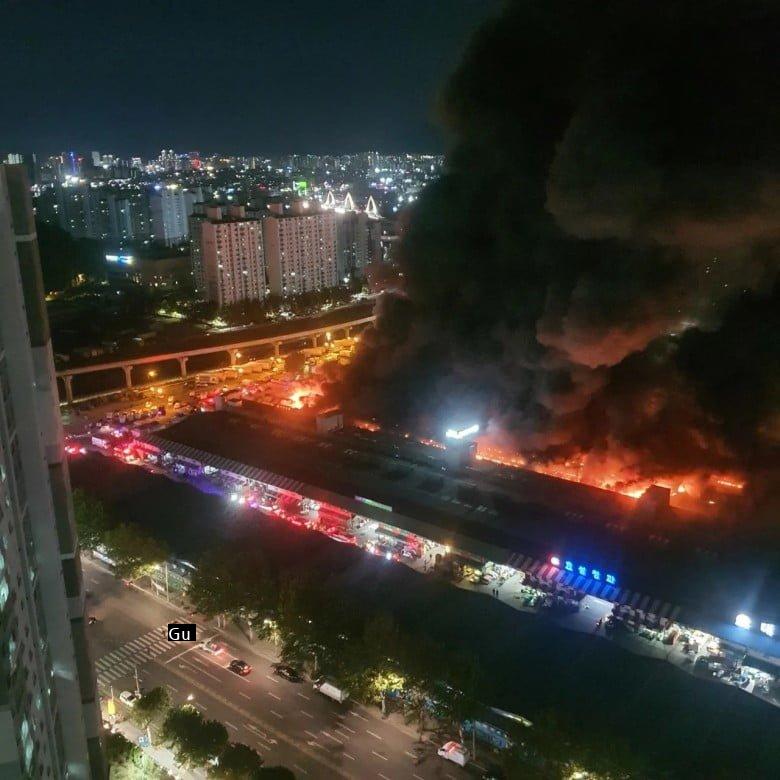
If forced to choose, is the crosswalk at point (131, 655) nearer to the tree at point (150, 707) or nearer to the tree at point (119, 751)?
the tree at point (150, 707)

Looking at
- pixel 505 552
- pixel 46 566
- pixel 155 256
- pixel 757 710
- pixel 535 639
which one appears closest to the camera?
pixel 46 566

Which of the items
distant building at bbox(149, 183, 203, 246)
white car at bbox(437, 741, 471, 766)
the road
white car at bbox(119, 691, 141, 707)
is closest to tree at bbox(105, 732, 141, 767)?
the road

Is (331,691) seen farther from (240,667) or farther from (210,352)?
(210,352)

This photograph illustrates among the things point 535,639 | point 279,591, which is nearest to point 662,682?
point 535,639

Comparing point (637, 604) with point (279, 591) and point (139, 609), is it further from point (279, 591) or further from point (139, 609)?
point (139, 609)

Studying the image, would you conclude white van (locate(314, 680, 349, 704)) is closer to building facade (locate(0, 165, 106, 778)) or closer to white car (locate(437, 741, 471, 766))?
white car (locate(437, 741, 471, 766))

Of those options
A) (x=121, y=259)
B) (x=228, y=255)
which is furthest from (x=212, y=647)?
(x=121, y=259)
